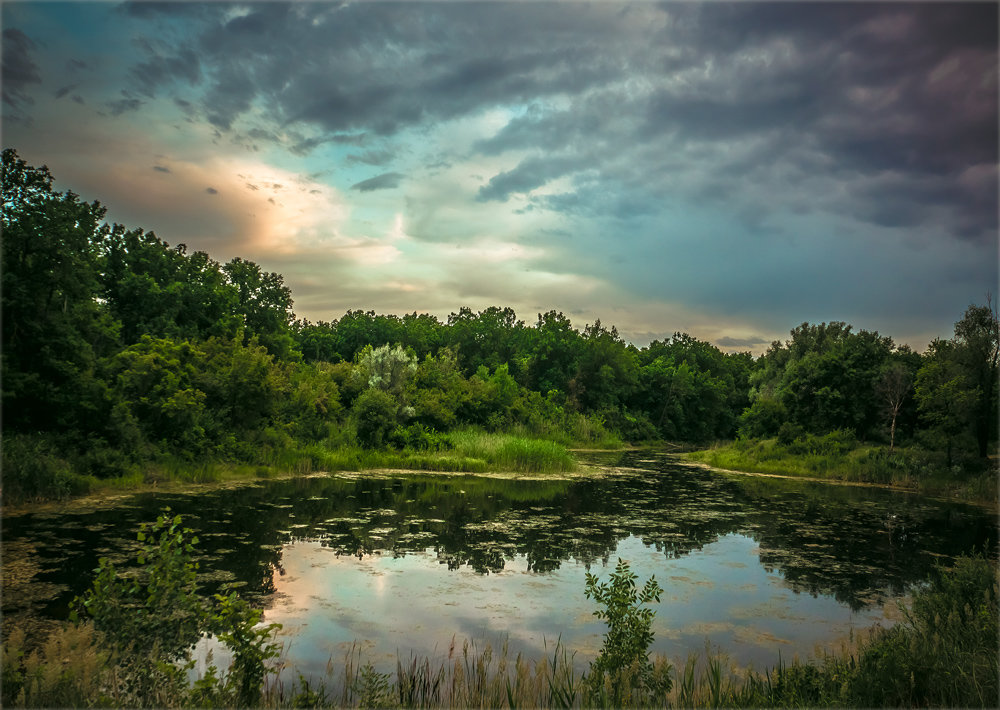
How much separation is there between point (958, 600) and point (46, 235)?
2246 cm

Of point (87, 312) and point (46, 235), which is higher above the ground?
point (46, 235)

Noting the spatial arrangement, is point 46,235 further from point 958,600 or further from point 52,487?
point 958,600

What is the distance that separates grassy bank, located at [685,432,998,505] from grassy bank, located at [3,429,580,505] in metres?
13.0

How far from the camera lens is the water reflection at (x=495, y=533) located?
10773 mm

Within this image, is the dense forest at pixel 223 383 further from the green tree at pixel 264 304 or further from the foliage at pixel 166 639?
the foliage at pixel 166 639

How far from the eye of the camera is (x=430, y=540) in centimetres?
1400

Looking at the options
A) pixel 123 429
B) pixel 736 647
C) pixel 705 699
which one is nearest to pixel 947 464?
pixel 736 647

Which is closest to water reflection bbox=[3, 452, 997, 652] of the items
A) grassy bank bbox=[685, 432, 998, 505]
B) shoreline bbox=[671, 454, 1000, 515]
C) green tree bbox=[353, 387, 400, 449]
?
shoreline bbox=[671, 454, 1000, 515]

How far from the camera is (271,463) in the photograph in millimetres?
23891

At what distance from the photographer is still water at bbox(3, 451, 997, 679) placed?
8602 mm

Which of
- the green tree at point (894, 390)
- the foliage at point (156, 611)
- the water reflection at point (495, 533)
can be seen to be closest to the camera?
the foliage at point (156, 611)

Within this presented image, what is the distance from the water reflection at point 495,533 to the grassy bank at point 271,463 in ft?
4.95

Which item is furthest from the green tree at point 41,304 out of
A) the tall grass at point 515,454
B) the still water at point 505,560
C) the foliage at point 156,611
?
the tall grass at point 515,454

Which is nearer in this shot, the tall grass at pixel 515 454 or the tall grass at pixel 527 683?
the tall grass at pixel 527 683
